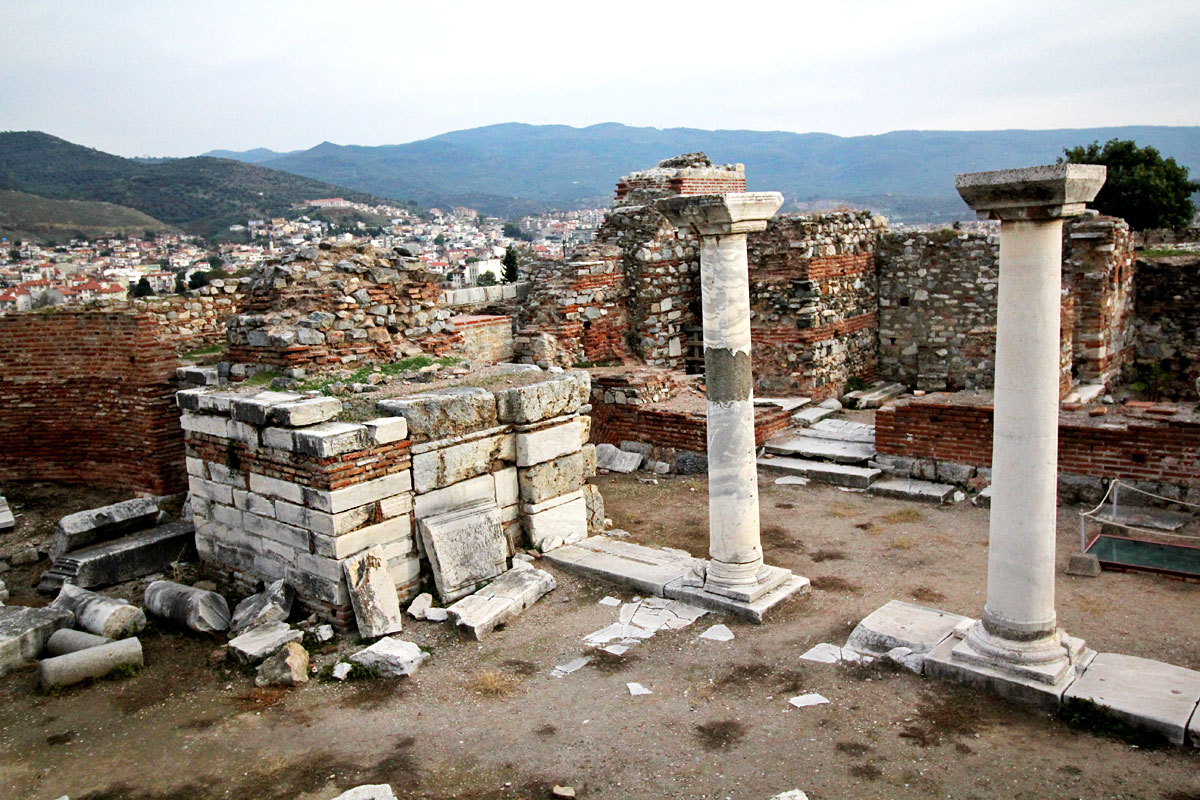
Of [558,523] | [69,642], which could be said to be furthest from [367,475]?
[69,642]

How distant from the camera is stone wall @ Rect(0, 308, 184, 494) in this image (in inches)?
429

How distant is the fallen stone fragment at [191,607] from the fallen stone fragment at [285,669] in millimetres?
1106

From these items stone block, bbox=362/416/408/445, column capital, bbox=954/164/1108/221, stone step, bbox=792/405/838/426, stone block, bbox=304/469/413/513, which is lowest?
stone step, bbox=792/405/838/426

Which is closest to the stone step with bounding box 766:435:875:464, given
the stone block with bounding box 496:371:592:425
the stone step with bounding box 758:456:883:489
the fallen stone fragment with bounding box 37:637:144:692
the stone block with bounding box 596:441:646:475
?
the stone step with bounding box 758:456:883:489

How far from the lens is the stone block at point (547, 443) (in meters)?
8.23

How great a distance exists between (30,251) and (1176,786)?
63.3 meters

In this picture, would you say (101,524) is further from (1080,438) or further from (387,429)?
(1080,438)

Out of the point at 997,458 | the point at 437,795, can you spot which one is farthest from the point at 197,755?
the point at 997,458

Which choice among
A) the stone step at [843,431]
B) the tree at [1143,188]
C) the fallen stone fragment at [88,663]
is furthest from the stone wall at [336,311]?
the tree at [1143,188]

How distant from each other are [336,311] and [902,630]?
259 inches

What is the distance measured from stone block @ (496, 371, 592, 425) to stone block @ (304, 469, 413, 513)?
1195 mm

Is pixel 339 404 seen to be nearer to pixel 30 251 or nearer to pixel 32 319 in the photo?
pixel 32 319

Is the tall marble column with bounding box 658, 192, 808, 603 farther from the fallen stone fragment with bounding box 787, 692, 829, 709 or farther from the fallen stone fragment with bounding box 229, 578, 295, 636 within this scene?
the fallen stone fragment with bounding box 229, 578, 295, 636

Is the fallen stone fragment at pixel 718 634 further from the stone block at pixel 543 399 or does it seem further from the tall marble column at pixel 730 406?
the stone block at pixel 543 399
